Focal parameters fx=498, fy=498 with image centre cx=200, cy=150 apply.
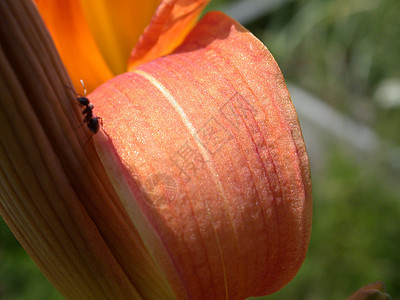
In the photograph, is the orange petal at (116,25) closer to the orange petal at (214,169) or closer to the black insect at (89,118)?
the orange petal at (214,169)

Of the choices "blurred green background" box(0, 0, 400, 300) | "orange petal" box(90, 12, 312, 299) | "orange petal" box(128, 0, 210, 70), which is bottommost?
"blurred green background" box(0, 0, 400, 300)

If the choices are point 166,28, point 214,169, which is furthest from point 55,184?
point 166,28

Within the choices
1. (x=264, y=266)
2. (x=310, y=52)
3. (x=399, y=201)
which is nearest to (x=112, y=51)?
(x=264, y=266)

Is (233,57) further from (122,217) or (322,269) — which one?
(322,269)

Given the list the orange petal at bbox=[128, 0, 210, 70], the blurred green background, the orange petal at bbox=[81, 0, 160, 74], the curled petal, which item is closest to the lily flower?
the curled petal

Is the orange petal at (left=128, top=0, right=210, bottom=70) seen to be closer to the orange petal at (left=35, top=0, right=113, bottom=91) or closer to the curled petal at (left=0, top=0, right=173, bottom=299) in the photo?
the orange petal at (left=35, top=0, right=113, bottom=91)

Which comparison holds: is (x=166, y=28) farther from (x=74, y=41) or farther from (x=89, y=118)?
(x=89, y=118)

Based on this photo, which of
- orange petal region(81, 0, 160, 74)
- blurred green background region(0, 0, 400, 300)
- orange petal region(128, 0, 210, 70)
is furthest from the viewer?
blurred green background region(0, 0, 400, 300)
